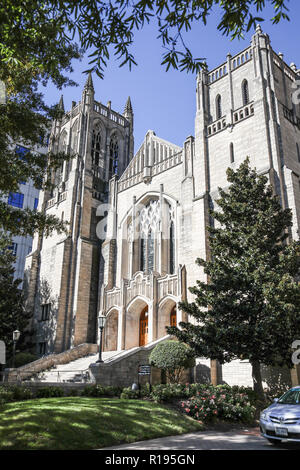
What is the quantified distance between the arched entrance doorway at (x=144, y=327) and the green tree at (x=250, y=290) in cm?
1074

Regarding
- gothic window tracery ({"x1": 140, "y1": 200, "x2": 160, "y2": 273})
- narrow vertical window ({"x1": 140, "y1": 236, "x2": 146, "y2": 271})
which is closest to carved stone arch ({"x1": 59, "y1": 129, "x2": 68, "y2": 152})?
gothic window tracery ({"x1": 140, "y1": 200, "x2": 160, "y2": 273})

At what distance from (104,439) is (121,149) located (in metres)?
34.7

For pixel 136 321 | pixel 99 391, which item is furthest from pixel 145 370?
pixel 136 321

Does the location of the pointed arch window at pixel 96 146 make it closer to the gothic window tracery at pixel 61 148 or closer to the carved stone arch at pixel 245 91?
the gothic window tracery at pixel 61 148

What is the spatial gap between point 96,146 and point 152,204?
1214cm

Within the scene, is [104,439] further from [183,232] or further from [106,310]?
[106,310]

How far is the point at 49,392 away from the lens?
51.9ft

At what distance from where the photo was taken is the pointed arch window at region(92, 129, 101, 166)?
3746 cm

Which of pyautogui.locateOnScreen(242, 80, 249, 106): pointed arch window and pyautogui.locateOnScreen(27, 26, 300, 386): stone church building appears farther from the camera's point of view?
pyautogui.locateOnScreen(242, 80, 249, 106): pointed arch window

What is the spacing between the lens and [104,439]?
8664 millimetres

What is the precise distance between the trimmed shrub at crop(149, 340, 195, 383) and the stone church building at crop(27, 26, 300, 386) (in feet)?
8.25

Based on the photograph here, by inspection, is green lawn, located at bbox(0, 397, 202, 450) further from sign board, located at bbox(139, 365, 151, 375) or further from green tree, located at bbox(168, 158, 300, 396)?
green tree, located at bbox(168, 158, 300, 396)

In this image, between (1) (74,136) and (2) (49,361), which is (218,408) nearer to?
(2) (49,361)

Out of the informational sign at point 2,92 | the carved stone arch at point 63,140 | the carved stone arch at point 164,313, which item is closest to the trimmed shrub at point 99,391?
the carved stone arch at point 164,313
